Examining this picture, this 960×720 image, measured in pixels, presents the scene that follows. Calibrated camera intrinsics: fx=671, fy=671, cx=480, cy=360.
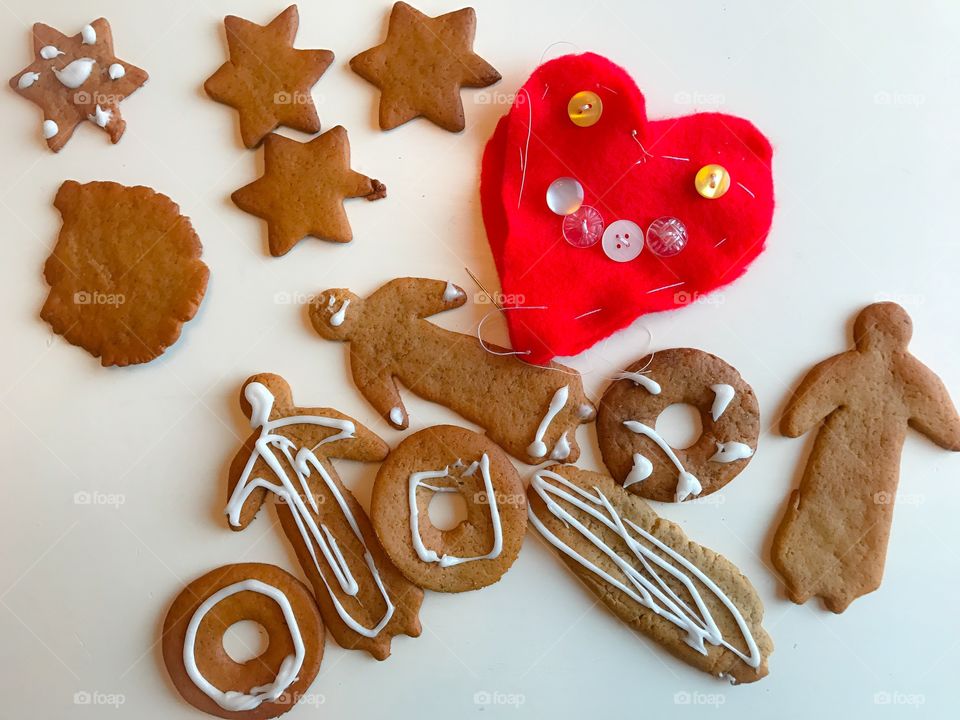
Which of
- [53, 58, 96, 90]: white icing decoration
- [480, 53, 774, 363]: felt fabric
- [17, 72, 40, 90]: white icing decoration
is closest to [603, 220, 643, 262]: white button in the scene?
[480, 53, 774, 363]: felt fabric

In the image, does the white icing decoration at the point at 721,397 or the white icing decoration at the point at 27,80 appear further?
the white icing decoration at the point at 27,80

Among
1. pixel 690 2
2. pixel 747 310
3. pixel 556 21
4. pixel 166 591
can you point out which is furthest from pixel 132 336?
pixel 690 2

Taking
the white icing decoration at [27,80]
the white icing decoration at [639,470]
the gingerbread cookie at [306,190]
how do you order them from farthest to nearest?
the white icing decoration at [27,80]
the gingerbread cookie at [306,190]
the white icing decoration at [639,470]

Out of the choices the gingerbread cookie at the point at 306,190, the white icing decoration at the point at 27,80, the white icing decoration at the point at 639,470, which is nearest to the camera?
the white icing decoration at the point at 639,470

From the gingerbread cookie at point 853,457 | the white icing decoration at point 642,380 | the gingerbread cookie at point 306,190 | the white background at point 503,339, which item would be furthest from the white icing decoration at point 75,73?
the gingerbread cookie at point 853,457

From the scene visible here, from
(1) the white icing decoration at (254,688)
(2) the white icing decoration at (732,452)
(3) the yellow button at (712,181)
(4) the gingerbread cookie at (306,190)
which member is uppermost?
(3) the yellow button at (712,181)

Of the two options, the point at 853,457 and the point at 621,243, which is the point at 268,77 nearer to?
the point at 621,243

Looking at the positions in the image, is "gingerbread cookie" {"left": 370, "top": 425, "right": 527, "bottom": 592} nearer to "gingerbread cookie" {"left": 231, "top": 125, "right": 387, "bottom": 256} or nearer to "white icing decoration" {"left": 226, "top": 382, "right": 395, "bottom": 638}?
"white icing decoration" {"left": 226, "top": 382, "right": 395, "bottom": 638}

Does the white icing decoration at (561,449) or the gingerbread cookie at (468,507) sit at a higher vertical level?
the white icing decoration at (561,449)

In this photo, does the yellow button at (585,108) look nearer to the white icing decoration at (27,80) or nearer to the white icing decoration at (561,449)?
the white icing decoration at (561,449)
